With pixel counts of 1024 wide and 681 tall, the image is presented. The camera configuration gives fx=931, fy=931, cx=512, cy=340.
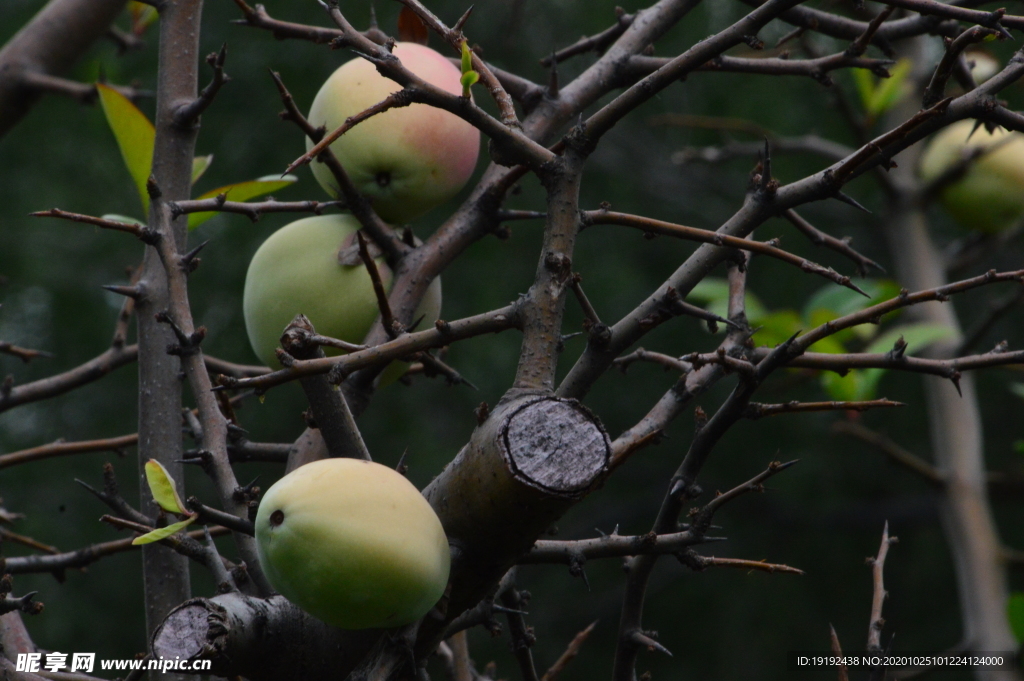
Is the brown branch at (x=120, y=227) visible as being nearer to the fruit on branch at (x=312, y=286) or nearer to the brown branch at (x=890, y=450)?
the fruit on branch at (x=312, y=286)

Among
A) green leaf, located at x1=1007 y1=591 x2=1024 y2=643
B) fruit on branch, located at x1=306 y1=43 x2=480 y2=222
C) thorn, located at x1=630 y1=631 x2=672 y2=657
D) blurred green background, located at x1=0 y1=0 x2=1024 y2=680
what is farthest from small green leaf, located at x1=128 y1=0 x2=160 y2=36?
green leaf, located at x1=1007 y1=591 x2=1024 y2=643

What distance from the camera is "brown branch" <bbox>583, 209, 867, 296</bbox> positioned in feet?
1.99

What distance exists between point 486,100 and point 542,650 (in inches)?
80.8

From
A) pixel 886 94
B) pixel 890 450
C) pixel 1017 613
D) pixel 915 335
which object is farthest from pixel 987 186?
pixel 1017 613

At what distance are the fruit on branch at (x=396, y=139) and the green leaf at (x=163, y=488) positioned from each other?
0.35m

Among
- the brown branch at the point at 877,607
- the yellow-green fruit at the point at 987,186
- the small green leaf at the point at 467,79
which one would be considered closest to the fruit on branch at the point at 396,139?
the small green leaf at the point at 467,79

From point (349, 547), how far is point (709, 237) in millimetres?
311

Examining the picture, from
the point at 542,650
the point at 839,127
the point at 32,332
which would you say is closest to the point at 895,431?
the point at 839,127

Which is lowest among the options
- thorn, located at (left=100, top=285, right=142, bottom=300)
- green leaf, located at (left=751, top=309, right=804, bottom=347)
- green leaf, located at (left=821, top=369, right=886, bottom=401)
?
thorn, located at (left=100, top=285, right=142, bottom=300)

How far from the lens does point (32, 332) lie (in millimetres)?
3354

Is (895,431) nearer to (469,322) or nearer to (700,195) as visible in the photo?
(700,195)

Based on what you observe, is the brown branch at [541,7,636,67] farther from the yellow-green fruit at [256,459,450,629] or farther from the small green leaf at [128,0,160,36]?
the small green leaf at [128,0,160,36]

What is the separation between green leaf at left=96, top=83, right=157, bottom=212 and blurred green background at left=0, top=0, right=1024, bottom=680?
1986mm

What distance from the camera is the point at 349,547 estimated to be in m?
0.54
